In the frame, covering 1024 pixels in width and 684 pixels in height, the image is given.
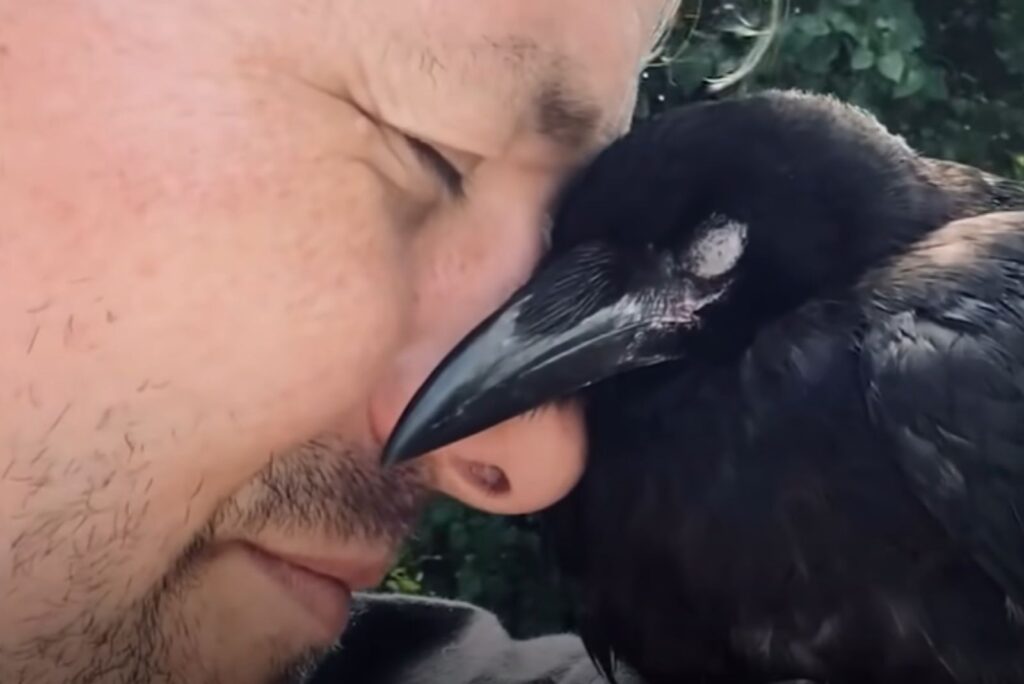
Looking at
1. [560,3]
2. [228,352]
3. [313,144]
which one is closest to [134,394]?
[228,352]

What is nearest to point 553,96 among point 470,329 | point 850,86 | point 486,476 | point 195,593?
point 470,329

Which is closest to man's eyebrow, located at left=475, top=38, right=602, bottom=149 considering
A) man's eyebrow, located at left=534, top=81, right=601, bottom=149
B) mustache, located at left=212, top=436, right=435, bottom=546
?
man's eyebrow, located at left=534, top=81, right=601, bottom=149

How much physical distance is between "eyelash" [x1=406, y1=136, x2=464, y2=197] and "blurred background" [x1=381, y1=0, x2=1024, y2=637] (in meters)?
0.97

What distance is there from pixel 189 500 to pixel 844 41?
5.02ft

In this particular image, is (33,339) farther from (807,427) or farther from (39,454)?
(807,427)

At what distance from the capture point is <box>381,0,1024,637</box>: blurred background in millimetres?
2061

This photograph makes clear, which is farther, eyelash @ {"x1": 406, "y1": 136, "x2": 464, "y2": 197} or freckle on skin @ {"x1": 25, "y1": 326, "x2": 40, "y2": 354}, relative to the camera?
eyelash @ {"x1": 406, "y1": 136, "x2": 464, "y2": 197}

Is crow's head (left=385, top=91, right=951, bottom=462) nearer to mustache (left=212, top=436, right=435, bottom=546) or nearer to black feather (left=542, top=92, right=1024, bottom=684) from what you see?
black feather (left=542, top=92, right=1024, bottom=684)

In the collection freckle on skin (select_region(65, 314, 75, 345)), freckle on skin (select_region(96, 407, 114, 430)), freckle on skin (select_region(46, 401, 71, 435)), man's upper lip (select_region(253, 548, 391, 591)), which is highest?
freckle on skin (select_region(65, 314, 75, 345))

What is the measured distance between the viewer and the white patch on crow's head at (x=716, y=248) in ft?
3.66

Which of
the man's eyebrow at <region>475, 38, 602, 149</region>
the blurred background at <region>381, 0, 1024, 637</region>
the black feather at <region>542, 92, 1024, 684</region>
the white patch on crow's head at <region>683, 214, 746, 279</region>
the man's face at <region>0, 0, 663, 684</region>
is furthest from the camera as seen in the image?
the blurred background at <region>381, 0, 1024, 637</region>

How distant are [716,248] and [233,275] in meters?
0.41

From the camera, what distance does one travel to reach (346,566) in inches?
39.9

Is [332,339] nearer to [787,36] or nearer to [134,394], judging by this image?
[134,394]
